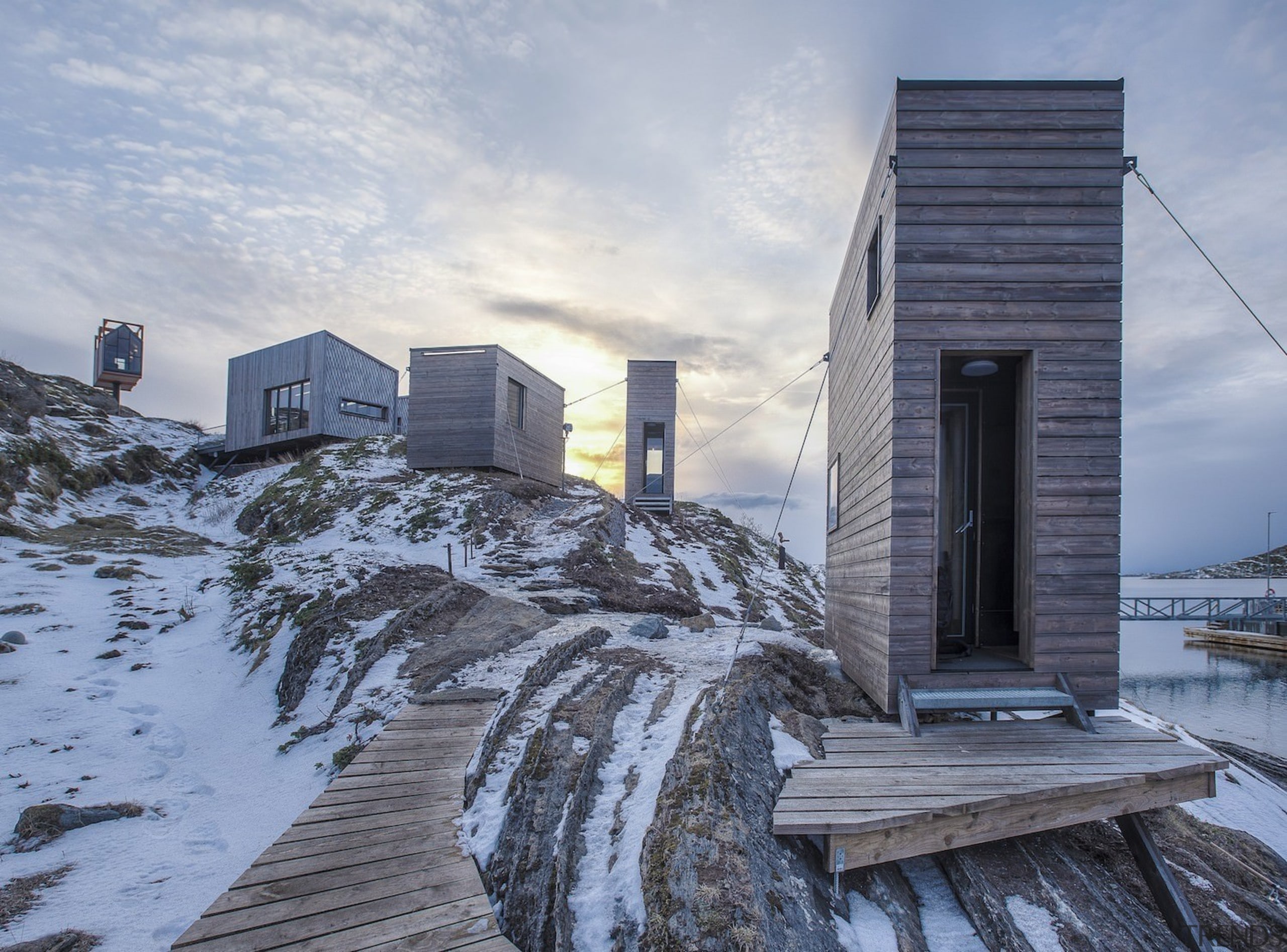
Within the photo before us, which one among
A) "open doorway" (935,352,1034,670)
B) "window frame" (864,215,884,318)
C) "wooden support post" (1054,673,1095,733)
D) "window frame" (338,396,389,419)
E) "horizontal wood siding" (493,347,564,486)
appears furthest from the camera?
"window frame" (338,396,389,419)

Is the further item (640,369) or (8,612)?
(640,369)

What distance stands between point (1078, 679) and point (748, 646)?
3.32 metres

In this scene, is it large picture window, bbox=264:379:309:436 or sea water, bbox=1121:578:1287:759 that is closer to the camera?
sea water, bbox=1121:578:1287:759

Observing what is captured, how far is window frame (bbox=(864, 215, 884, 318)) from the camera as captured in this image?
5777 mm

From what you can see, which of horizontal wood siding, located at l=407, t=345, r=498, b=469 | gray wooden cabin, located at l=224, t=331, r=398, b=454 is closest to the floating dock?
horizontal wood siding, located at l=407, t=345, r=498, b=469

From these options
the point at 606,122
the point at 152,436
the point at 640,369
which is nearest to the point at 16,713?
the point at 606,122

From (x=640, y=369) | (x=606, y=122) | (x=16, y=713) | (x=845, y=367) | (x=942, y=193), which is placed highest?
(x=606, y=122)

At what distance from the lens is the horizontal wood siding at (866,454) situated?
5.13 metres

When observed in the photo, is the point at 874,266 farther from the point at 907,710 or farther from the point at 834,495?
the point at 907,710

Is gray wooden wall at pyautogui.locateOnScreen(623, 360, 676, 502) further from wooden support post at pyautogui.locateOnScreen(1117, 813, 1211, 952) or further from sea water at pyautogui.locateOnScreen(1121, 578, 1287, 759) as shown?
wooden support post at pyautogui.locateOnScreen(1117, 813, 1211, 952)

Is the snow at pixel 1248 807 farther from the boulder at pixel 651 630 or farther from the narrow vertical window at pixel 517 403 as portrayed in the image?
the narrow vertical window at pixel 517 403

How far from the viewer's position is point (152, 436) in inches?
1023

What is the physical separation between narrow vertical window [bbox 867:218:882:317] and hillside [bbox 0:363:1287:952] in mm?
3968

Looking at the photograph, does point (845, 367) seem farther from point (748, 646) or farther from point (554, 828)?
point (554, 828)
